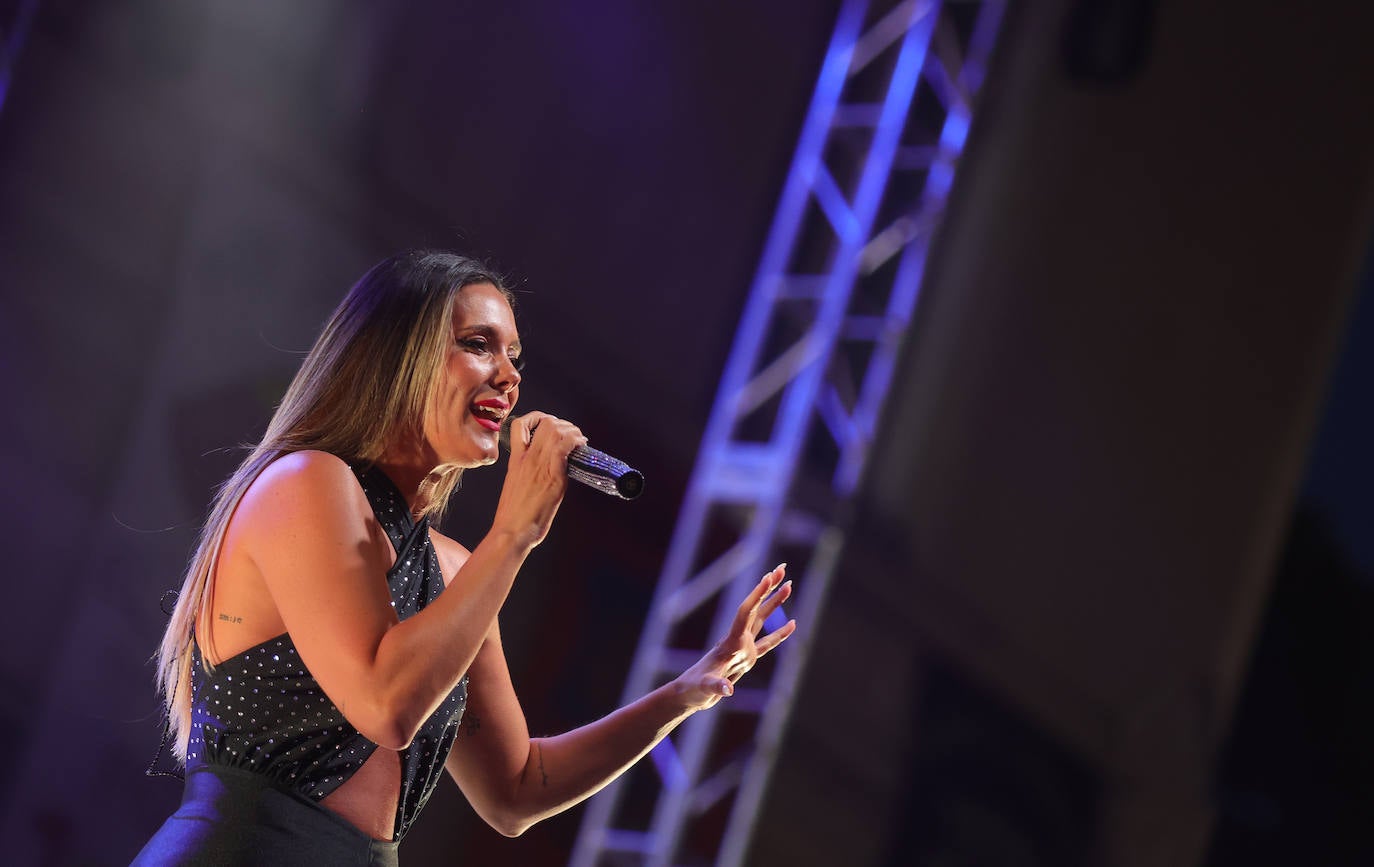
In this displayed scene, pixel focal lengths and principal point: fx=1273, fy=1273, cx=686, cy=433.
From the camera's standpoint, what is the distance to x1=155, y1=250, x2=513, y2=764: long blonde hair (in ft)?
5.06

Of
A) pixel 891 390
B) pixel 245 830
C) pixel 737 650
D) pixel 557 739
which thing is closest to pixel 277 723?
pixel 245 830

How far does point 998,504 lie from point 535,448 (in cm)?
526

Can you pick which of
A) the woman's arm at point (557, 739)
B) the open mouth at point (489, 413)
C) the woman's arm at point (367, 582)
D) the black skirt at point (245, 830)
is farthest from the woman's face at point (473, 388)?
the black skirt at point (245, 830)

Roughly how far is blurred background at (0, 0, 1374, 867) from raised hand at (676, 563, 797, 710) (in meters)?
1.78

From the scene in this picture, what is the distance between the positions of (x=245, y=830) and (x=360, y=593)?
29 centimetres

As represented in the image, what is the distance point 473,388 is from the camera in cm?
159

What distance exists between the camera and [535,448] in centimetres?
147

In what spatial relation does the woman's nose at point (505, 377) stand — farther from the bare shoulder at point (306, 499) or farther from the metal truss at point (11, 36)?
the metal truss at point (11, 36)

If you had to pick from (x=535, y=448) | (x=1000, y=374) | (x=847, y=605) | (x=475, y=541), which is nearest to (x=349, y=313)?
(x=535, y=448)

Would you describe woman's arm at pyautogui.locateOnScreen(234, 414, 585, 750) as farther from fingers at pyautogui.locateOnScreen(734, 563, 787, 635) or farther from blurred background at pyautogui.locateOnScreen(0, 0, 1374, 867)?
blurred background at pyautogui.locateOnScreen(0, 0, 1374, 867)

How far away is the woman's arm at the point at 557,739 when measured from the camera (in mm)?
1771

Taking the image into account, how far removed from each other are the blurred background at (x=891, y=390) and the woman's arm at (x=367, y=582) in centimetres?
Answer: 173

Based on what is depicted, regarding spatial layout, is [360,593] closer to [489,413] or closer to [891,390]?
[489,413]

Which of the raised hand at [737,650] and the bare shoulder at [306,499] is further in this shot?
the raised hand at [737,650]
